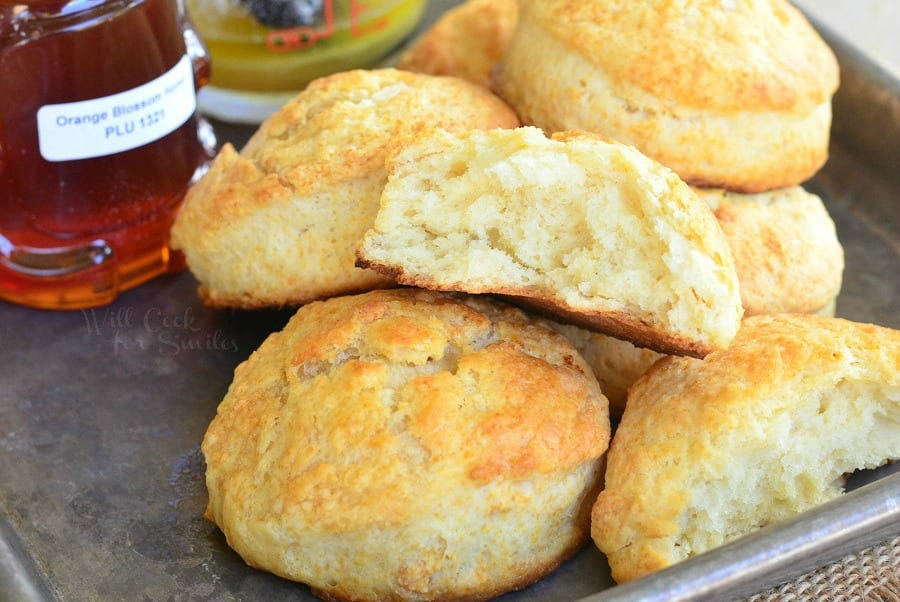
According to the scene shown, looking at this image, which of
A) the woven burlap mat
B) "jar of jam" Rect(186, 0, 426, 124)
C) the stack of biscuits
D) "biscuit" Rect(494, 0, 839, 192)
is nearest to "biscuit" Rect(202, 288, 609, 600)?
the stack of biscuits

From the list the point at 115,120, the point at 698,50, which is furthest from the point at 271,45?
the point at 698,50

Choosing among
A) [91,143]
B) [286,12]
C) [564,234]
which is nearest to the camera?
[564,234]

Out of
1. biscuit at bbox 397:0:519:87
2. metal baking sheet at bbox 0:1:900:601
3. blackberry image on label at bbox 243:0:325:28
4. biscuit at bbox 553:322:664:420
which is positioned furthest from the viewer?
blackberry image on label at bbox 243:0:325:28

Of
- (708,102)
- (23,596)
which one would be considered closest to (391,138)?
(708,102)

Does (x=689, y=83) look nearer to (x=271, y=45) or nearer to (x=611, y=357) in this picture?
(x=611, y=357)

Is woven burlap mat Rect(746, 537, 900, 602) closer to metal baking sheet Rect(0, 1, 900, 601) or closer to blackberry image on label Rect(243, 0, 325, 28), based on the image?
metal baking sheet Rect(0, 1, 900, 601)

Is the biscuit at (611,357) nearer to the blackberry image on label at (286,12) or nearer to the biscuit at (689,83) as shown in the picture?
the biscuit at (689,83)

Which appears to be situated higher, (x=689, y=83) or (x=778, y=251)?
(x=689, y=83)
